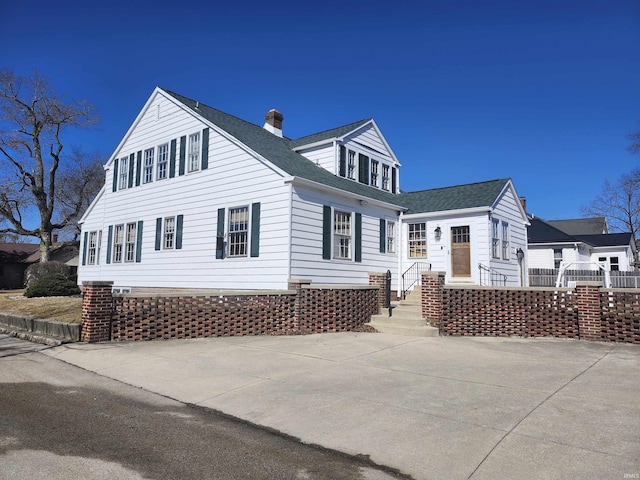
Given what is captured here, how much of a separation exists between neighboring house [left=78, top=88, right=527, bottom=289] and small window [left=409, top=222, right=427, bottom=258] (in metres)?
0.04

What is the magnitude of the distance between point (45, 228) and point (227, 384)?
3064cm

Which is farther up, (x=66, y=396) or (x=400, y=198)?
(x=400, y=198)

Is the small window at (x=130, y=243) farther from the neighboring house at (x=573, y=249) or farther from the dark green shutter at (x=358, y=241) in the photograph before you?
the neighboring house at (x=573, y=249)

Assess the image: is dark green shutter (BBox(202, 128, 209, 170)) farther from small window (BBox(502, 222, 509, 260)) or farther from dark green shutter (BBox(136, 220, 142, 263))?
small window (BBox(502, 222, 509, 260))

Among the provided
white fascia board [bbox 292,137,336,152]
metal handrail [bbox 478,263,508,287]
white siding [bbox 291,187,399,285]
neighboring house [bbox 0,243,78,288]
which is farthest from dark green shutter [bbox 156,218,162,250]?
neighboring house [bbox 0,243,78,288]

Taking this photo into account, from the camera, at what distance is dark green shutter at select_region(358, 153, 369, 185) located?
1803 cm

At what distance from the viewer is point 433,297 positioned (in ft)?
35.3

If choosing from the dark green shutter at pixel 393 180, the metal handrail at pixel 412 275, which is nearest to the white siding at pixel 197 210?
the metal handrail at pixel 412 275

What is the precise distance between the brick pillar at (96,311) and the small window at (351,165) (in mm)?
10666

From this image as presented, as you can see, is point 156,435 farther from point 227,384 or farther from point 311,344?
point 311,344

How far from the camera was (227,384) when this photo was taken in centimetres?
623

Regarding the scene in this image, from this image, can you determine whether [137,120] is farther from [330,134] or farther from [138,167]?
[330,134]

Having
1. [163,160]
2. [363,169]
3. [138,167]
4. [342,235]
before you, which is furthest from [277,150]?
[138,167]

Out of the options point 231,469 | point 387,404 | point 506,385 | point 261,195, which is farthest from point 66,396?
point 261,195
